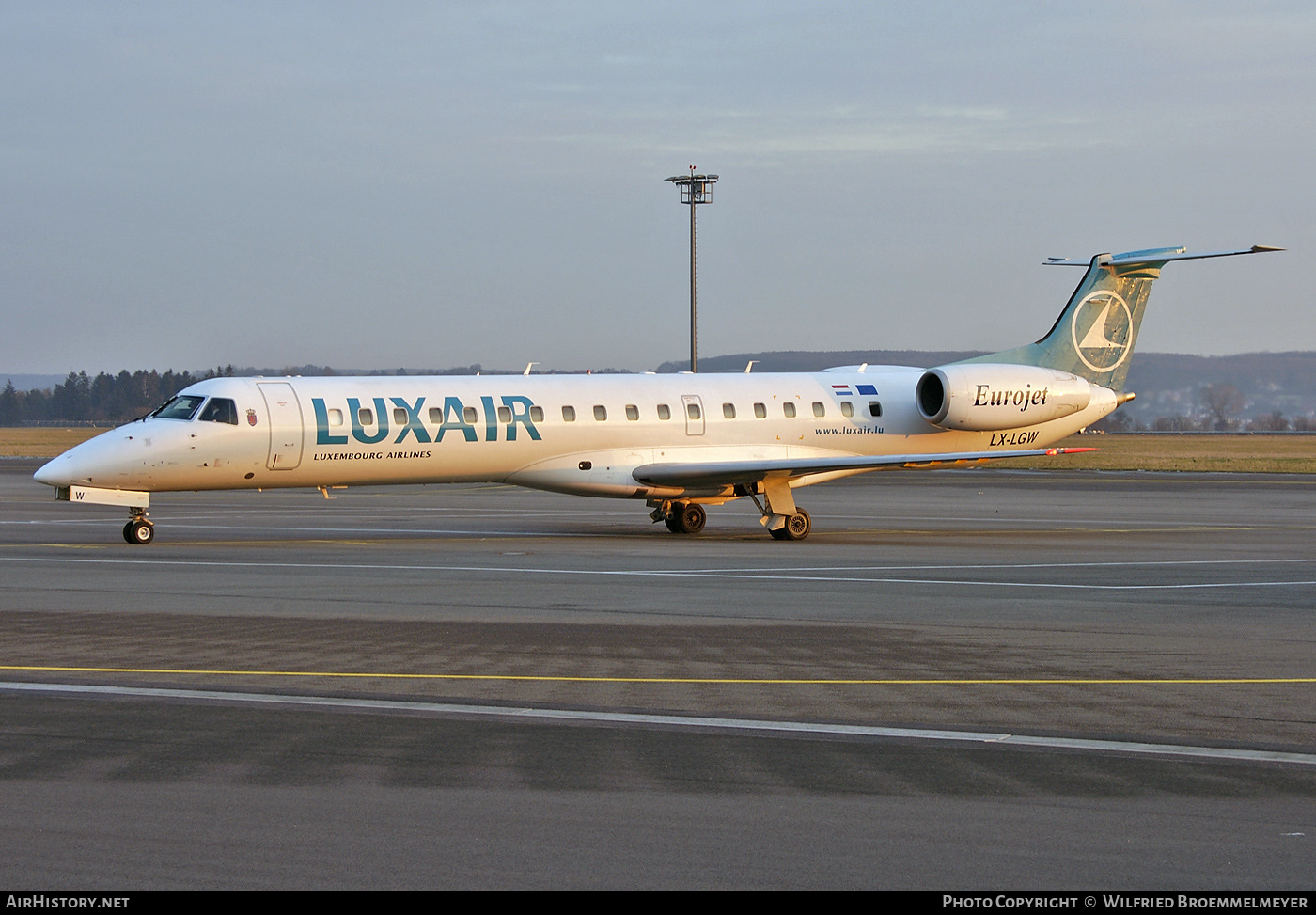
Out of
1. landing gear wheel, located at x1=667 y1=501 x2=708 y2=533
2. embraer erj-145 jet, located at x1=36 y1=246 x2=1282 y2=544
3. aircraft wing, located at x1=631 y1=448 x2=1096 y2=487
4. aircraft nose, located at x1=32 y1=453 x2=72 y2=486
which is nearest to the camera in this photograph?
aircraft nose, located at x1=32 y1=453 x2=72 y2=486

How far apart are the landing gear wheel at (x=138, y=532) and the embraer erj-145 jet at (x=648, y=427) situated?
37 millimetres

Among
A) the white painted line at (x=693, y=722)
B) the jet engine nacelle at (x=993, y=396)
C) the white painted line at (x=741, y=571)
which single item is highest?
the jet engine nacelle at (x=993, y=396)

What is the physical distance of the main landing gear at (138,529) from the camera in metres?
24.2

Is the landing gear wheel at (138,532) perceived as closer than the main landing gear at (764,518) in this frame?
Yes

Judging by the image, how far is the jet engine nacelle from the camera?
28.1 meters

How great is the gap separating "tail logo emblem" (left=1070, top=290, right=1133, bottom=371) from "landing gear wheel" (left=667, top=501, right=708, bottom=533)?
30.9 feet

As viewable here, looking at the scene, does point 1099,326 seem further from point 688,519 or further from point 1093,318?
point 688,519

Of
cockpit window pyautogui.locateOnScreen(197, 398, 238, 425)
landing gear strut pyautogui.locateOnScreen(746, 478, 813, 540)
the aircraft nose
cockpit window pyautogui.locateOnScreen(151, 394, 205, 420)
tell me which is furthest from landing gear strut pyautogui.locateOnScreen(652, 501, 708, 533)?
the aircraft nose

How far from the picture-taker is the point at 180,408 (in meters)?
24.3

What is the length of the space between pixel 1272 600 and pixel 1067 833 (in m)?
11.0

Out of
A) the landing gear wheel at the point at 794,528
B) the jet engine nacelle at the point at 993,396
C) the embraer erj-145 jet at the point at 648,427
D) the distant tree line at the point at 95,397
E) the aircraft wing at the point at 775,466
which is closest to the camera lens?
the embraer erj-145 jet at the point at 648,427

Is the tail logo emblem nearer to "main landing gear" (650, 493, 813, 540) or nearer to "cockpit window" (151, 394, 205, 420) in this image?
"main landing gear" (650, 493, 813, 540)

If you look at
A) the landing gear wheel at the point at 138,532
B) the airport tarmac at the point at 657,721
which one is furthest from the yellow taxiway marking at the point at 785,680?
the landing gear wheel at the point at 138,532

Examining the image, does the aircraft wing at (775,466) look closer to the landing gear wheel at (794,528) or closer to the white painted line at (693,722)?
the landing gear wheel at (794,528)
